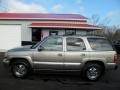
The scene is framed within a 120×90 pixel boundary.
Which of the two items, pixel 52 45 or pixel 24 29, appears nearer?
pixel 52 45

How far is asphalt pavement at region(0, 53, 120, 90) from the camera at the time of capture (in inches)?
346

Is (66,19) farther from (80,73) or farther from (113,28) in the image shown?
(113,28)

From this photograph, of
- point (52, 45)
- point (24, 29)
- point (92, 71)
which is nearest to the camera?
point (52, 45)

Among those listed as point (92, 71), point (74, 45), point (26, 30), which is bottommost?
point (92, 71)

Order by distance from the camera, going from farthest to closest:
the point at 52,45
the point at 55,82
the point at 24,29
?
the point at 24,29, the point at 52,45, the point at 55,82

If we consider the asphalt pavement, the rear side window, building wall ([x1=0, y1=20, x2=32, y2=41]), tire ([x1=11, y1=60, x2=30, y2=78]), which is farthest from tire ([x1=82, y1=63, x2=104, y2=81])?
building wall ([x1=0, y1=20, x2=32, y2=41])

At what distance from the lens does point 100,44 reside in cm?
1018

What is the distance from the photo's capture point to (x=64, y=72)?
394 inches

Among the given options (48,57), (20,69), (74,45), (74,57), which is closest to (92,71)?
(74,57)

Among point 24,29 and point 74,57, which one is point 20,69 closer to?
point 74,57

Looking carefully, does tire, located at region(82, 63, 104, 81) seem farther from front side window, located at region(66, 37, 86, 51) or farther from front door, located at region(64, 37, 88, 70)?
front side window, located at region(66, 37, 86, 51)

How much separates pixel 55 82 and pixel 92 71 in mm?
1607

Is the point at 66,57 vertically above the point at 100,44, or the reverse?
the point at 100,44

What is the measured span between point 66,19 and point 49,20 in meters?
1.73
